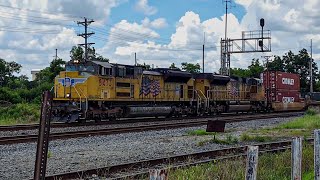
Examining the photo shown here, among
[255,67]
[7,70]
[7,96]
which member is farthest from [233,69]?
[7,96]

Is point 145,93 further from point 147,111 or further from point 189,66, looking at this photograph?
point 189,66

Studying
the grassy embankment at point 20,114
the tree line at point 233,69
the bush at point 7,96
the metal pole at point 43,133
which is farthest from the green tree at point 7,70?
the metal pole at point 43,133

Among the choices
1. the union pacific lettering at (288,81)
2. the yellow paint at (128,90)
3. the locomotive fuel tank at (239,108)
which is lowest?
the locomotive fuel tank at (239,108)

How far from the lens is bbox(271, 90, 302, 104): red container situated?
126 ft

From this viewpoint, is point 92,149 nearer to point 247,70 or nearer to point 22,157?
point 22,157

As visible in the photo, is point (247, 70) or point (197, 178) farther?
point (247, 70)

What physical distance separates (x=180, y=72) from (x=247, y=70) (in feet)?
202

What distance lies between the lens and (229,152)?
1198 centimetres

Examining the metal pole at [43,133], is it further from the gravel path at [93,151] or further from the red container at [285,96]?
the red container at [285,96]

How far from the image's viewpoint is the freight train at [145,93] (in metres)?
21.4

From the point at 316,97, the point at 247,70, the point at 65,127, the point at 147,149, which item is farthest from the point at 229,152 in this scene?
the point at 247,70

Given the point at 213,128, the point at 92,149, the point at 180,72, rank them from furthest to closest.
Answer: the point at 180,72 → the point at 213,128 → the point at 92,149

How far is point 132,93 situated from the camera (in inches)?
941

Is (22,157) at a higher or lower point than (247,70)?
lower
